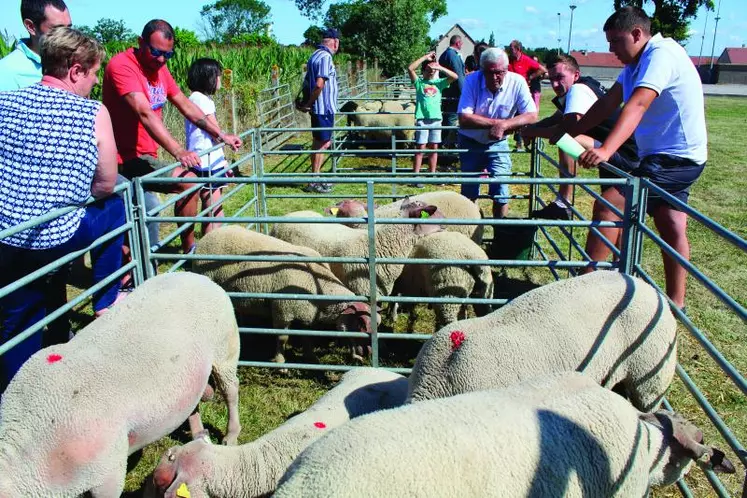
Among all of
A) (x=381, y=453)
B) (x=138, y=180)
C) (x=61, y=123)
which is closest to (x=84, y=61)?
(x=61, y=123)

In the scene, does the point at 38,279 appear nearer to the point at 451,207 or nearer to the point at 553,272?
the point at 553,272

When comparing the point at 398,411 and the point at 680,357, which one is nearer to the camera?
the point at 398,411

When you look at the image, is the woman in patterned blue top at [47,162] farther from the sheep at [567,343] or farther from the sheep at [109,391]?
the sheep at [567,343]

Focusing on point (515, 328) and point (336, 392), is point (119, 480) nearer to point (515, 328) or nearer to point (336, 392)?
point (336, 392)

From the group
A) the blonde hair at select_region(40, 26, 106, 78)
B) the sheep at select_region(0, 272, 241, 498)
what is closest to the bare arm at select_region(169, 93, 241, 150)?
the blonde hair at select_region(40, 26, 106, 78)

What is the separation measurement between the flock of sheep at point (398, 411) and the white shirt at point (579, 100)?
266 centimetres

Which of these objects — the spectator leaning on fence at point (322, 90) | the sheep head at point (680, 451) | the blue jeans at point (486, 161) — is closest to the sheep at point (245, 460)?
the sheep head at point (680, 451)

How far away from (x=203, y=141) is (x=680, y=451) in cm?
528

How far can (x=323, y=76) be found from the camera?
982cm

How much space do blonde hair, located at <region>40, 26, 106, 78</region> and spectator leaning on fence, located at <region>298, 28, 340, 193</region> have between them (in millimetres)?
6193

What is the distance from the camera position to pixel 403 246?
16.6 ft

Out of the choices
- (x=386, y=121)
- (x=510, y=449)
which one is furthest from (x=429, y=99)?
(x=510, y=449)

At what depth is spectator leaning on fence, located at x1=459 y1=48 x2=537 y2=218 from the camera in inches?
238

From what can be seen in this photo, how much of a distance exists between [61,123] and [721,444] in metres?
4.12
